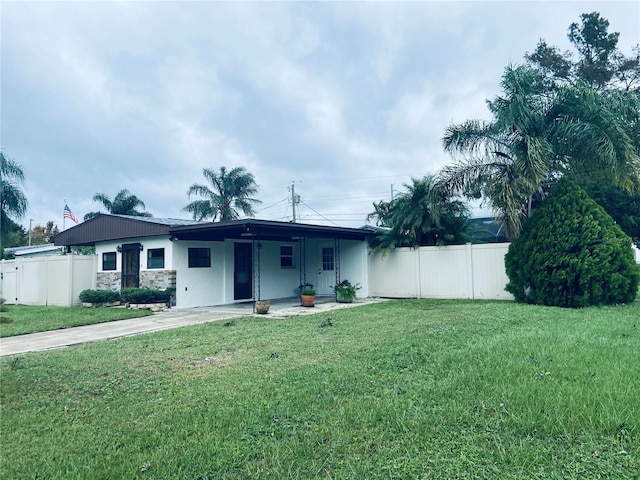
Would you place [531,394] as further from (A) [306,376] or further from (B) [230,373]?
(B) [230,373]

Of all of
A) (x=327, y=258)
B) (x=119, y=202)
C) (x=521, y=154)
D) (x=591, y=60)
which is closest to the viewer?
(x=521, y=154)

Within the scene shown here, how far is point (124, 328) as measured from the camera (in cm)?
885

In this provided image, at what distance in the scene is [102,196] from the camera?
25938 millimetres

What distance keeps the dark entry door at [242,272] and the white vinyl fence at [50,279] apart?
5009 mm

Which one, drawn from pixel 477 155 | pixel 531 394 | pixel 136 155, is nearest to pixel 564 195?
pixel 477 155

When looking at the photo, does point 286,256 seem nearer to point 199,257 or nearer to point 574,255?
point 199,257

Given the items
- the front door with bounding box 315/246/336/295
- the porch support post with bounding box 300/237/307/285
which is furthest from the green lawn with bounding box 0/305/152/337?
the front door with bounding box 315/246/336/295

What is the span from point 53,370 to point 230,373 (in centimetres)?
Answer: 230

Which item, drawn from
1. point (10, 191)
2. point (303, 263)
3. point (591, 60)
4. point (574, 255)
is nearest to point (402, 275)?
point (303, 263)

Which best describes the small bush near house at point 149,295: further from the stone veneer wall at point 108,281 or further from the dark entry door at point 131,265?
the stone veneer wall at point 108,281

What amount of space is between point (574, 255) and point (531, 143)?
115 inches

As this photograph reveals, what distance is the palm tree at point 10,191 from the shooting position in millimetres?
14891

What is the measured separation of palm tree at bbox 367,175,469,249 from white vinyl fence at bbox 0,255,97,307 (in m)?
10.5

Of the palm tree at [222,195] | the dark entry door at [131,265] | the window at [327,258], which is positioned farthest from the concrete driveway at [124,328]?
the palm tree at [222,195]
